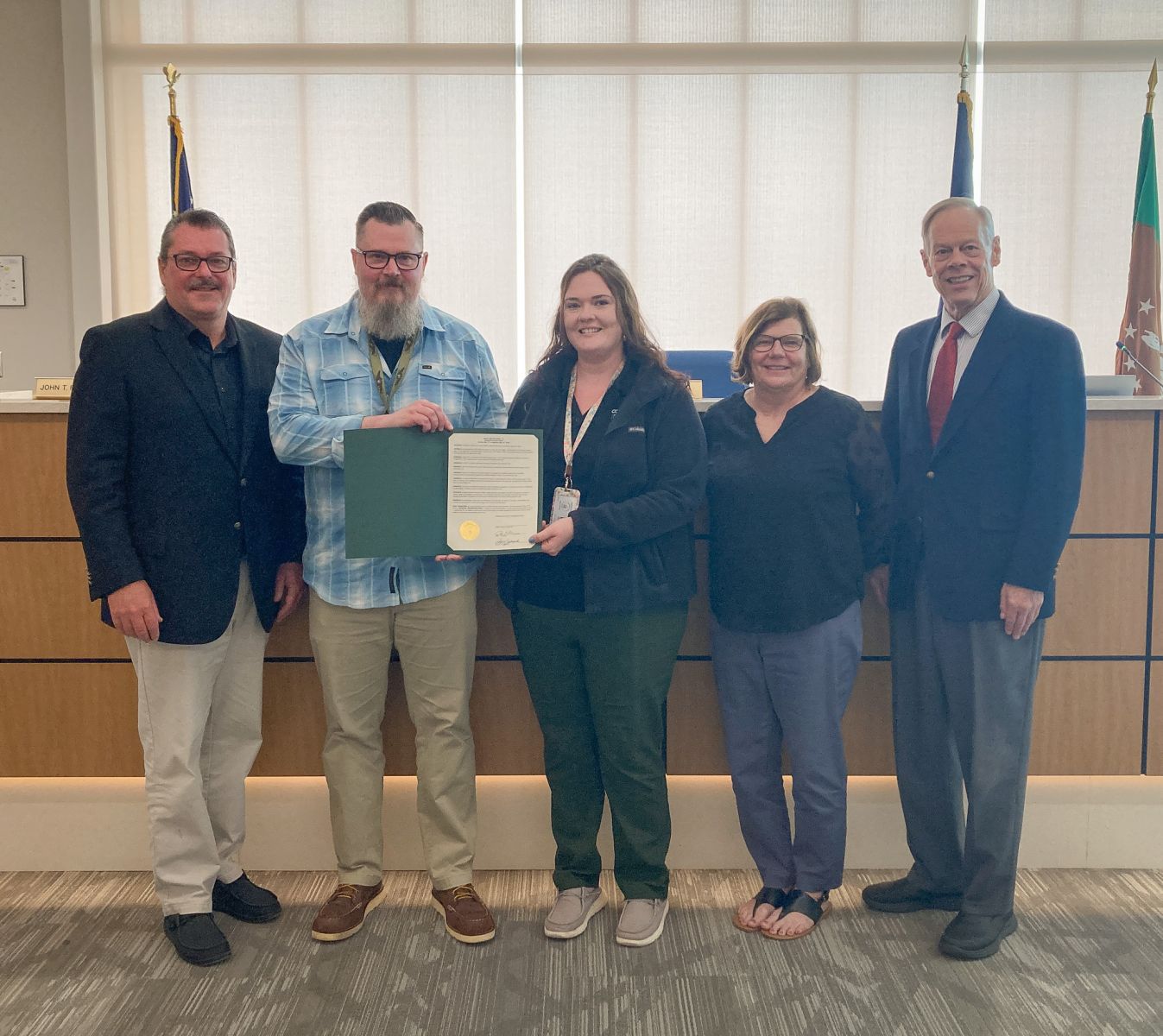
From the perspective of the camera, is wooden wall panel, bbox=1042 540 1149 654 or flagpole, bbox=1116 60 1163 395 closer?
wooden wall panel, bbox=1042 540 1149 654

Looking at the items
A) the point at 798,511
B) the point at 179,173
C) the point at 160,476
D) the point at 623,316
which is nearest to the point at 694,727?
the point at 798,511

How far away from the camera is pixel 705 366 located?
2869 millimetres

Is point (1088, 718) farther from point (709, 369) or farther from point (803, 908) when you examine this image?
point (709, 369)

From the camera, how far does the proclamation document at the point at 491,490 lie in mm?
1961

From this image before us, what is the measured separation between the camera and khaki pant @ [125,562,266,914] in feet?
6.69

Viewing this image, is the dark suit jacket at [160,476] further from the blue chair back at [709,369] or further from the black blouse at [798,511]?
the blue chair back at [709,369]

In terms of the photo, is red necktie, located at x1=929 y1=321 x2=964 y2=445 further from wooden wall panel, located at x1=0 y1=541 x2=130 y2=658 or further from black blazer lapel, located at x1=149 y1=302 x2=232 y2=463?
wooden wall panel, located at x1=0 y1=541 x2=130 y2=658

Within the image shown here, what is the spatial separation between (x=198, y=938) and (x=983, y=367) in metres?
2.31

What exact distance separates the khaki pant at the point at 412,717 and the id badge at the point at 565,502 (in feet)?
1.06

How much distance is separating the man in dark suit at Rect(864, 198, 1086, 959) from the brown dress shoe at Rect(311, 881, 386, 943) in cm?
145

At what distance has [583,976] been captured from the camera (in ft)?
6.43

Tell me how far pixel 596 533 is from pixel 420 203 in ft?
12.5

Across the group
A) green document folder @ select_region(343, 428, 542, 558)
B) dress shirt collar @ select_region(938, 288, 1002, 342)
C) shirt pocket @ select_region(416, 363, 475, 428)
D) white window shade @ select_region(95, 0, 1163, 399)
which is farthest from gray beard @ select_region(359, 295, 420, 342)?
white window shade @ select_region(95, 0, 1163, 399)

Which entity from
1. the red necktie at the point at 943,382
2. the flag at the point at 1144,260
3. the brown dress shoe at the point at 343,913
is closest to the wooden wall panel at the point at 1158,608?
the red necktie at the point at 943,382
